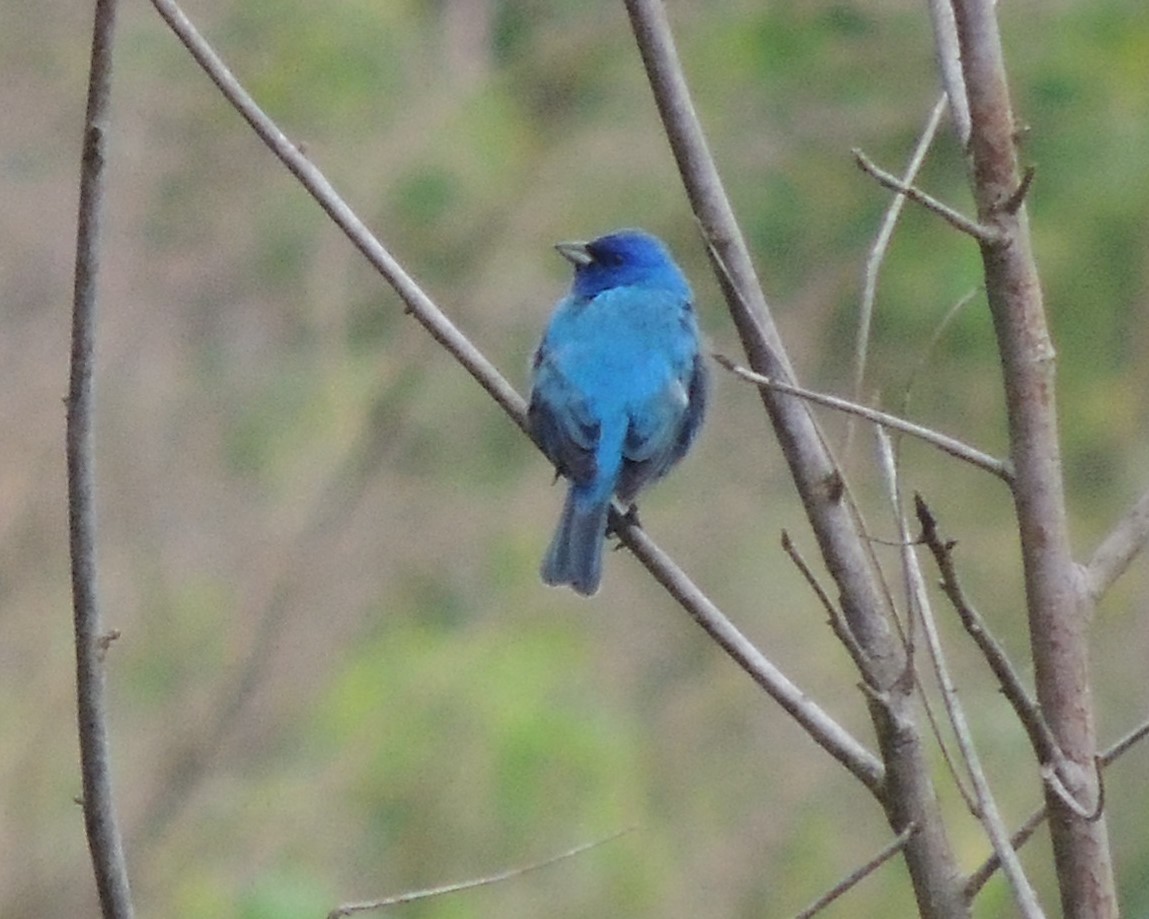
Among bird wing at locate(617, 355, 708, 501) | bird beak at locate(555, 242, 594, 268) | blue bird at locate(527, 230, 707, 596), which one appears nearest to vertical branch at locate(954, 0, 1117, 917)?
blue bird at locate(527, 230, 707, 596)

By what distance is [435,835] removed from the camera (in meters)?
5.85

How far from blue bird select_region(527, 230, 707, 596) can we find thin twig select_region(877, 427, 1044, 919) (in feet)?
5.51

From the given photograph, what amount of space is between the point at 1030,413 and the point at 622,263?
271 centimetres

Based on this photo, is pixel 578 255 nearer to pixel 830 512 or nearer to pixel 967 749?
pixel 830 512

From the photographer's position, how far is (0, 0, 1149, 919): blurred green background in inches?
229

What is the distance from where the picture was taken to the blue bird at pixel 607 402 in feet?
12.0

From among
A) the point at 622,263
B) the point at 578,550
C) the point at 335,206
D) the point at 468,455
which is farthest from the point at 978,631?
the point at 468,455

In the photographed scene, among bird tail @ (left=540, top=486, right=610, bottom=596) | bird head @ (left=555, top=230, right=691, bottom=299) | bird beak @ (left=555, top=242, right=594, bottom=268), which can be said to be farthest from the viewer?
bird beak @ (left=555, top=242, right=594, bottom=268)

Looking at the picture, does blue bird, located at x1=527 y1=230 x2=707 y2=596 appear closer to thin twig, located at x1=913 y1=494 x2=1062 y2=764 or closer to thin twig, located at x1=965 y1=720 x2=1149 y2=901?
thin twig, located at x1=965 y1=720 x2=1149 y2=901

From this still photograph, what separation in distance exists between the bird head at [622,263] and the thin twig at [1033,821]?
2491 mm

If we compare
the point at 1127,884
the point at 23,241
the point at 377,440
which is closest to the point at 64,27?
the point at 23,241

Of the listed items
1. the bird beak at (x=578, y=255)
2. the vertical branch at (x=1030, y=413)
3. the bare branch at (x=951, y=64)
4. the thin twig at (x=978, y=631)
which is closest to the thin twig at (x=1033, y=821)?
the vertical branch at (x=1030, y=413)

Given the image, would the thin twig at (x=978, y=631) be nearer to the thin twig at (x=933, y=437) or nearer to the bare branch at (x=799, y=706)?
the thin twig at (x=933, y=437)

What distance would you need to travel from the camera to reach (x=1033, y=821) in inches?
72.2
